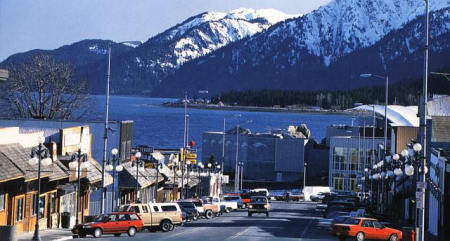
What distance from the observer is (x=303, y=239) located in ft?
156

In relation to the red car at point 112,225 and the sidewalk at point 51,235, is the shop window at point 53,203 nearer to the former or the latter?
the sidewalk at point 51,235

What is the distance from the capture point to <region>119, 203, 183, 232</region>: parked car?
51.3m

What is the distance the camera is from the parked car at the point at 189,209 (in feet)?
211

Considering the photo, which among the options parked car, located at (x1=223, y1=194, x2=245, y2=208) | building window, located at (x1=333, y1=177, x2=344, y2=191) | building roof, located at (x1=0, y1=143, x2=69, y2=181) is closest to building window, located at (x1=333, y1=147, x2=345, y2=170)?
building window, located at (x1=333, y1=177, x2=344, y2=191)

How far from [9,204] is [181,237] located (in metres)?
8.86

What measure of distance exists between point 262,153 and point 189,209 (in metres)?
111

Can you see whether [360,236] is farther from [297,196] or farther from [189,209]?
[297,196]

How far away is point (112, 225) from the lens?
46.4 meters

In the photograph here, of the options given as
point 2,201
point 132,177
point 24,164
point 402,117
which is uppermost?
point 402,117

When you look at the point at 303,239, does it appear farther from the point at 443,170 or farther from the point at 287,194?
the point at 287,194

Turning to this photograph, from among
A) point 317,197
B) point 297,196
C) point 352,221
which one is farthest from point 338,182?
point 352,221

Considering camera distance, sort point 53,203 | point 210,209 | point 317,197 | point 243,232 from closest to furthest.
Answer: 1. point 243,232
2. point 53,203
3. point 210,209
4. point 317,197

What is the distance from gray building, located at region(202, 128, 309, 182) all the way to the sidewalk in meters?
119

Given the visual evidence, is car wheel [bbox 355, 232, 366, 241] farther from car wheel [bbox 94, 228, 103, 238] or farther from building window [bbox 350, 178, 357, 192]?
building window [bbox 350, 178, 357, 192]
